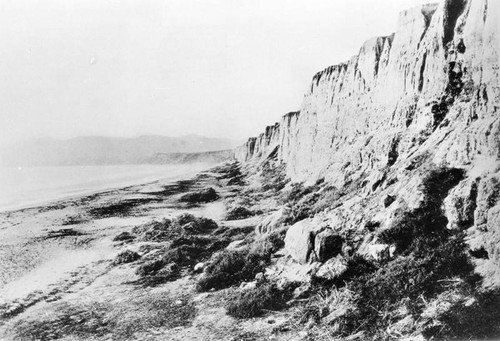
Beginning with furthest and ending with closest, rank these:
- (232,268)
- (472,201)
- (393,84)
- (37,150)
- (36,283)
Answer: (37,150), (393,84), (36,283), (232,268), (472,201)

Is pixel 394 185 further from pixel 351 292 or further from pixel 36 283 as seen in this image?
pixel 36 283

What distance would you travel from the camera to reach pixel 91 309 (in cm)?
1041

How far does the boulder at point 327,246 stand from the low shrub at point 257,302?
57.6 inches

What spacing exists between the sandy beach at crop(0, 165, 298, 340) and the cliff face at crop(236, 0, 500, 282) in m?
4.23

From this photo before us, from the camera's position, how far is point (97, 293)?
11758 millimetres

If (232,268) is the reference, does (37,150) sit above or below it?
above

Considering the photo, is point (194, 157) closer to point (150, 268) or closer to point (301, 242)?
point (150, 268)

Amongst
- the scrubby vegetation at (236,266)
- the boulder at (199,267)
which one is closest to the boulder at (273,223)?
the scrubby vegetation at (236,266)

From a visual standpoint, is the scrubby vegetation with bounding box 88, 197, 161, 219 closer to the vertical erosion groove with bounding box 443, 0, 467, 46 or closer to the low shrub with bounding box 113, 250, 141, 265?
the low shrub with bounding box 113, 250, 141, 265

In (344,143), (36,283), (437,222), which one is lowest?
(36,283)

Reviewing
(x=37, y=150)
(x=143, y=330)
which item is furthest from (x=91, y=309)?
(x=37, y=150)

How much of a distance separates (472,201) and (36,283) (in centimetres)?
1420

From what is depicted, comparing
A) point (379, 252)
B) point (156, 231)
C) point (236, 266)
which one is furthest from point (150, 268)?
point (379, 252)

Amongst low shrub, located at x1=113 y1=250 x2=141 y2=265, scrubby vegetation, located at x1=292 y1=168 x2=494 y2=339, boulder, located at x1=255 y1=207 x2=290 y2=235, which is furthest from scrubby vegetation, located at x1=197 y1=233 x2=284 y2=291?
low shrub, located at x1=113 y1=250 x2=141 y2=265
